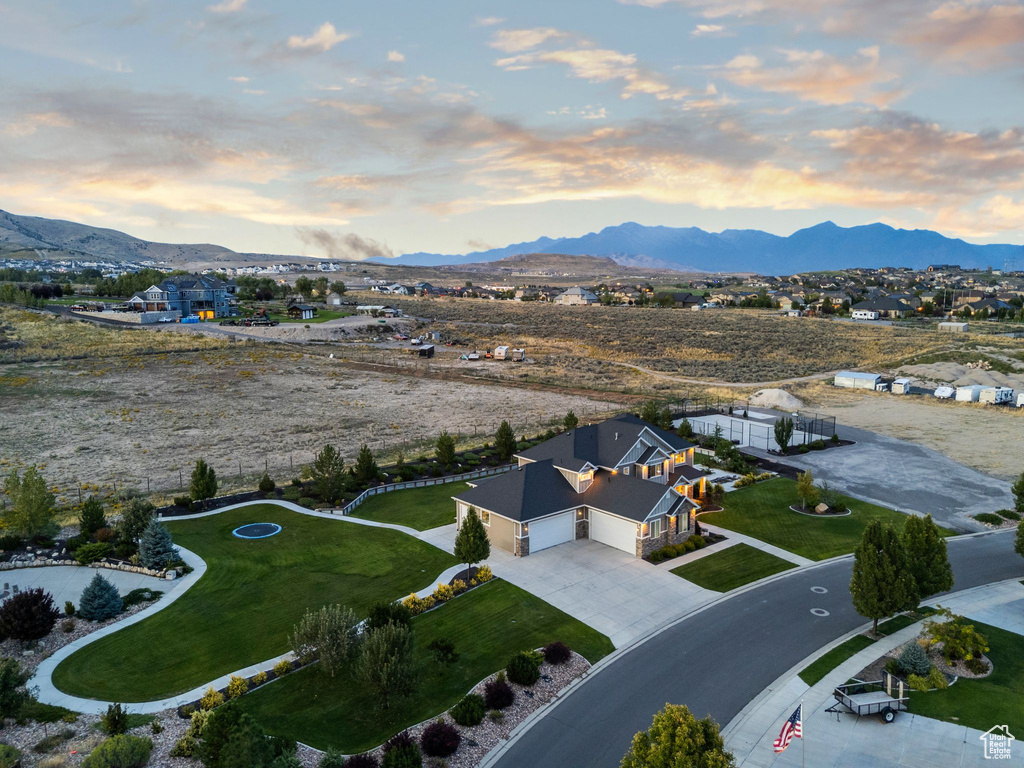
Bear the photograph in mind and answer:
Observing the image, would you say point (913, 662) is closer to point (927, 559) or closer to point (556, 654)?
point (927, 559)

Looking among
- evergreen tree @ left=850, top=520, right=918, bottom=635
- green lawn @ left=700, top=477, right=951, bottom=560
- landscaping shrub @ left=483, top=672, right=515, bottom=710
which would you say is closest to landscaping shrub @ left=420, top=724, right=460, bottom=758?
landscaping shrub @ left=483, top=672, right=515, bottom=710

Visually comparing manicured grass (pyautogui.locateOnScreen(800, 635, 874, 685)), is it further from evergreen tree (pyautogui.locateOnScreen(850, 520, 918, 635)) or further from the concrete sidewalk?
evergreen tree (pyautogui.locateOnScreen(850, 520, 918, 635))

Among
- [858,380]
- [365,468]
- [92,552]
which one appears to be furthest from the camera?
[858,380]

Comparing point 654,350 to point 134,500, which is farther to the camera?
point 654,350

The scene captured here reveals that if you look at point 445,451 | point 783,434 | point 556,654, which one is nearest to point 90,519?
point 445,451

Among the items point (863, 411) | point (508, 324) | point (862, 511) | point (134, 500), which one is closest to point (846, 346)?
point (863, 411)

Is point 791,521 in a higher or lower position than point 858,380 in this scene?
lower

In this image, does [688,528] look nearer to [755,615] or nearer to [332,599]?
[755,615]
